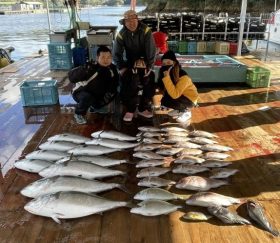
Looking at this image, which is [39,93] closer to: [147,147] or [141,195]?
[147,147]

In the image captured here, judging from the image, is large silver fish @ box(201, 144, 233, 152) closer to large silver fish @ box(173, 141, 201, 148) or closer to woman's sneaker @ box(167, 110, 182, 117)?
large silver fish @ box(173, 141, 201, 148)

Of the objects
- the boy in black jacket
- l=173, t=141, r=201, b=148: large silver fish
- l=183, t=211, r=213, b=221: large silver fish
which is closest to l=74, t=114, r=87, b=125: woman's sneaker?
the boy in black jacket

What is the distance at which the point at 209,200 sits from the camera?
8.54 feet

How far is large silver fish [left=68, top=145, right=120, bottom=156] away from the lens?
3.44 m

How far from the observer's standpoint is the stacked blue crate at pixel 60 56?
8.28 metres

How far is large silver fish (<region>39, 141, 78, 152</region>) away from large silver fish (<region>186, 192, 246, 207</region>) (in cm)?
157

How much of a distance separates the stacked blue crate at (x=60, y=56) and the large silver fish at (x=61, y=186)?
6.16 meters

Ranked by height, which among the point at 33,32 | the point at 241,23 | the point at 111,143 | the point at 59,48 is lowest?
the point at 33,32

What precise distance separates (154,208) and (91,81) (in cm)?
251

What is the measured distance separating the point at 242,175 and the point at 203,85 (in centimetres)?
391

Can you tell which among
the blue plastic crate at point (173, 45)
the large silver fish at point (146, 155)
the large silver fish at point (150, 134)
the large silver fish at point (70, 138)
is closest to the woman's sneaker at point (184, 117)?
the large silver fish at point (150, 134)

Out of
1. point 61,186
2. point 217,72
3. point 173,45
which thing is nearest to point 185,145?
point 61,186

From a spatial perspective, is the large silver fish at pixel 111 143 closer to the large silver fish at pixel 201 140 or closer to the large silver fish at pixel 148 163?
the large silver fish at pixel 148 163

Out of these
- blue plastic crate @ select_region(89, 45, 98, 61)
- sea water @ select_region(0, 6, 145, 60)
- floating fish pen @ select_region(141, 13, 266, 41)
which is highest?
floating fish pen @ select_region(141, 13, 266, 41)
